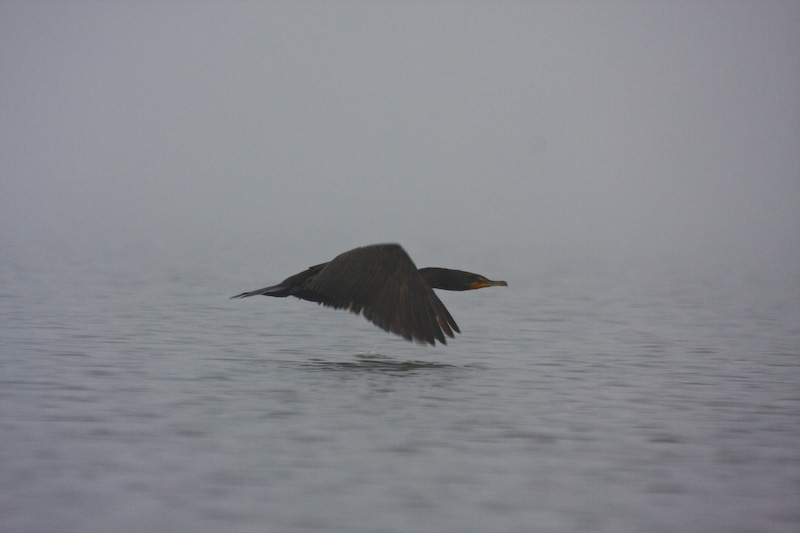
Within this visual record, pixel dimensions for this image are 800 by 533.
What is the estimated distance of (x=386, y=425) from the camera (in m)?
5.72

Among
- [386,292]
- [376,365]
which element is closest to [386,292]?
[386,292]

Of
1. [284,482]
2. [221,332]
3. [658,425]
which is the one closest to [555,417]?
[658,425]

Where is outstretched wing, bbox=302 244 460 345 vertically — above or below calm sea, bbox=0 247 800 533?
above

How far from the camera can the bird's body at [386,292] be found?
697cm

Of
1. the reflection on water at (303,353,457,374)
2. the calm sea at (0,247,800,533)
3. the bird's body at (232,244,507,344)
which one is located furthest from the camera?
the reflection on water at (303,353,457,374)

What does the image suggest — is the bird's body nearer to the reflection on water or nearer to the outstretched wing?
the outstretched wing

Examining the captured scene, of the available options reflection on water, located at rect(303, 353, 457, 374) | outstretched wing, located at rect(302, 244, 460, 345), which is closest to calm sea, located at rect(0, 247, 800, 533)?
reflection on water, located at rect(303, 353, 457, 374)

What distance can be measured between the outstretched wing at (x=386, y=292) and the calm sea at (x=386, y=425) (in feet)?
1.41

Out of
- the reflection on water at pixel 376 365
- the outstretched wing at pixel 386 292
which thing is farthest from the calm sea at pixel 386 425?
the outstretched wing at pixel 386 292

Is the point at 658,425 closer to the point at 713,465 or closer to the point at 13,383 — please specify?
the point at 713,465

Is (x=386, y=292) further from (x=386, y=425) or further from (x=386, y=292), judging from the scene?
(x=386, y=425)

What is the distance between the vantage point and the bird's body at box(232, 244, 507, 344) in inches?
275

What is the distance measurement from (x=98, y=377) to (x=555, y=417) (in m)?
3.29

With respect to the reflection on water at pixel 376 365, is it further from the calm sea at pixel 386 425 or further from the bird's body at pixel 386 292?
the bird's body at pixel 386 292
